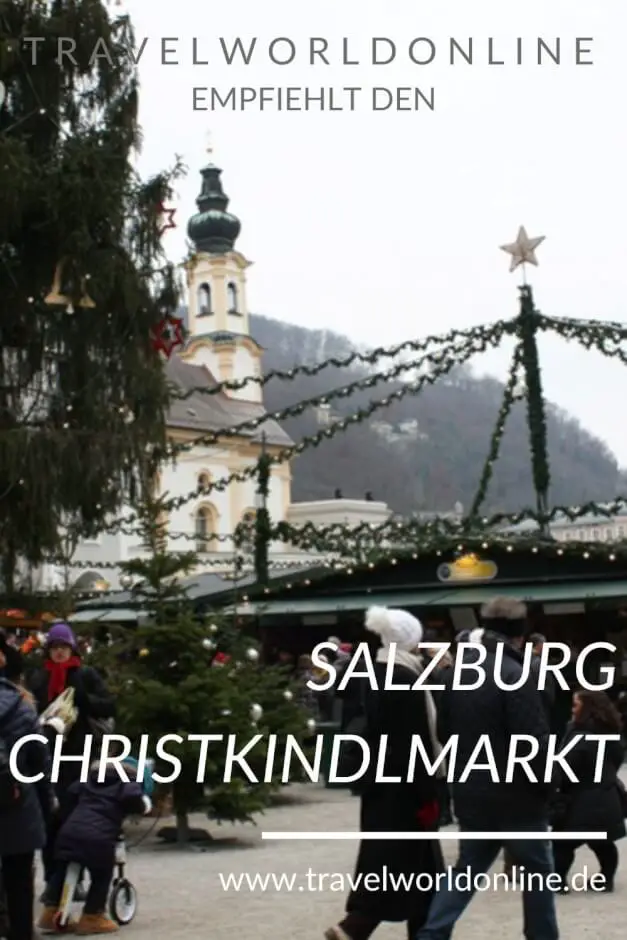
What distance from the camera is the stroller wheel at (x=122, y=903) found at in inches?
331

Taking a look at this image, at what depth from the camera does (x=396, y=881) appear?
6.77 m

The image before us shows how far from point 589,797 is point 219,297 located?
77989 millimetres

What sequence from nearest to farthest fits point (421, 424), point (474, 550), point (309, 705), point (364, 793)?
point (364, 793)
point (309, 705)
point (474, 550)
point (421, 424)

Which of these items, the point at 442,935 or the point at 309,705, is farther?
the point at 309,705

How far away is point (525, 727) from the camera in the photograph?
21.0 feet

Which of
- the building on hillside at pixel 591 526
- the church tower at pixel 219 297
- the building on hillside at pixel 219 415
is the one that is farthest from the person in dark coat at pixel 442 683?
the church tower at pixel 219 297

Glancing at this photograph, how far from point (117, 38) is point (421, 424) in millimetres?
90622

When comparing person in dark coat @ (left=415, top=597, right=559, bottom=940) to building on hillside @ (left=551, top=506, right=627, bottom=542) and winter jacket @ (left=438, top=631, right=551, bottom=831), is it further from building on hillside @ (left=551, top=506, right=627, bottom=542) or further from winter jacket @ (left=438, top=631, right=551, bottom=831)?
building on hillside @ (left=551, top=506, right=627, bottom=542)

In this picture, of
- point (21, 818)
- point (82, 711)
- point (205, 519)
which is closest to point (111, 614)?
point (82, 711)

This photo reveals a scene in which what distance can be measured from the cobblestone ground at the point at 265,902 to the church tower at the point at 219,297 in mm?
73100

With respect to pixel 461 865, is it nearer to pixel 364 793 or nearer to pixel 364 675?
pixel 364 793

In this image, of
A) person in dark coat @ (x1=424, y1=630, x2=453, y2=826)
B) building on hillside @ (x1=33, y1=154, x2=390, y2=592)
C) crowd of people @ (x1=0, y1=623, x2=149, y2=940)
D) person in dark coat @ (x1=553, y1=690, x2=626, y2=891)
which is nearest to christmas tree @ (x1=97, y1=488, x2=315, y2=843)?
person in dark coat @ (x1=424, y1=630, x2=453, y2=826)

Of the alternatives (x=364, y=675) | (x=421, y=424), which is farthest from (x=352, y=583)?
(x=421, y=424)

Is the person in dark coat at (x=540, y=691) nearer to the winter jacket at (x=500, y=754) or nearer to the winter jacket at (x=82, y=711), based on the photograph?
the winter jacket at (x=500, y=754)
